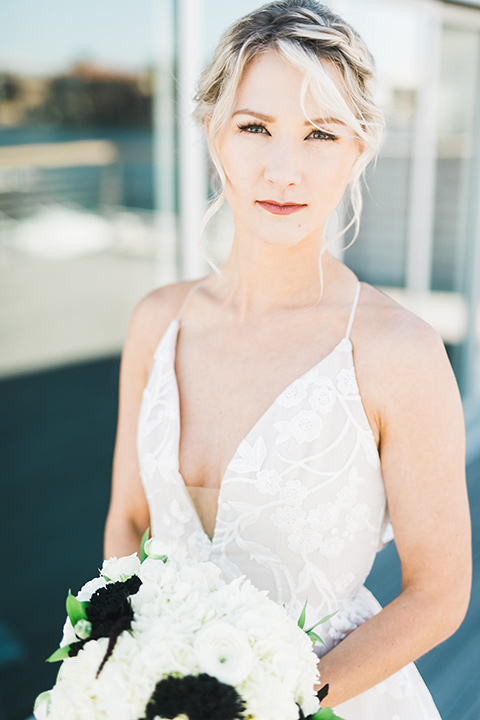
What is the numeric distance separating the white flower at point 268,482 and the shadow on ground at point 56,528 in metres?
1.07

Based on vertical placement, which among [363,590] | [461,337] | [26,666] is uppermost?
[363,590]

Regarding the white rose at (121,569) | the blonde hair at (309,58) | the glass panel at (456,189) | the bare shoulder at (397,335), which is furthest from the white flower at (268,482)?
the glass panel at (456,189)

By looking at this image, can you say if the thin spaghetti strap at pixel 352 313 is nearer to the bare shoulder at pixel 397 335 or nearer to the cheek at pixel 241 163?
the bare shoulder at pixel 397 335

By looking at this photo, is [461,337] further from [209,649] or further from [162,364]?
[209,649]

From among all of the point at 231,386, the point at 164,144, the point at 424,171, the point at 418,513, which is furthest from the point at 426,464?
the point at 424,171

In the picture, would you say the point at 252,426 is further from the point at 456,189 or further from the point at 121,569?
the point at 456,189

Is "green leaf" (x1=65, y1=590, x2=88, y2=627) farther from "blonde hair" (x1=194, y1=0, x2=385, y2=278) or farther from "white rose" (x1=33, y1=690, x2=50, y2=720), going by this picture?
"blonde hair" (x1=194, y1=0, x2=385, y2=278)

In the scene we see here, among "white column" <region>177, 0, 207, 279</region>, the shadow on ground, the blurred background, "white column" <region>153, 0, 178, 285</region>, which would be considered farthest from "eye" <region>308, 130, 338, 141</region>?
"white column" <region>153, 0, 178, 285</region>

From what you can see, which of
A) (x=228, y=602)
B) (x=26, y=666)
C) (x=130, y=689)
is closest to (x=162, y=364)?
(x=228, y=602)

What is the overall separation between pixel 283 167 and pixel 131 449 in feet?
2.46

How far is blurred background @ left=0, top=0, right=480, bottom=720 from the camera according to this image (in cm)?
294

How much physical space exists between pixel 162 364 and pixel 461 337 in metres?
3.97

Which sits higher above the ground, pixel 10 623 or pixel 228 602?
pixel 228 602

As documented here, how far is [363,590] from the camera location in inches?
56.8
